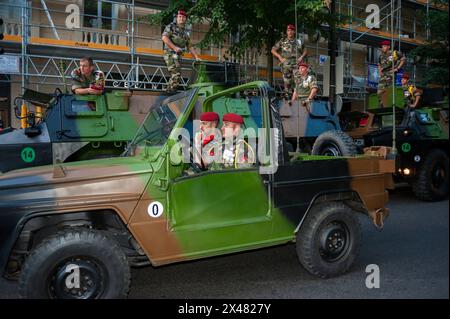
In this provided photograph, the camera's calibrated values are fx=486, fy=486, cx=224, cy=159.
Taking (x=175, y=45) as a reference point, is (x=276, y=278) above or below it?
below

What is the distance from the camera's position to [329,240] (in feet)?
15.3

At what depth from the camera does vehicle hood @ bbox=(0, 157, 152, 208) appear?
11.7 ft

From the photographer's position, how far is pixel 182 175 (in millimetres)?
4035

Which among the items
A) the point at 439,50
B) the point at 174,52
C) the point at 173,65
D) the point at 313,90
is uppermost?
the point at 174,52

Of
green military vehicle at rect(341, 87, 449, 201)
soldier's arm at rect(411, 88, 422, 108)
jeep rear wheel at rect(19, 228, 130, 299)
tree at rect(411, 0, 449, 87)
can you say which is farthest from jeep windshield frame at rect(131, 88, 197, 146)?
soldier's arm at rect(411, 88, 422, 108)

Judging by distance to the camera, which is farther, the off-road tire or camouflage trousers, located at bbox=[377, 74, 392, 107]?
camouflage trousers, located at bbox=[377, 74, 392, 107]

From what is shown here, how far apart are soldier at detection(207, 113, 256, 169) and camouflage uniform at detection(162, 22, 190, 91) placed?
4.23 m

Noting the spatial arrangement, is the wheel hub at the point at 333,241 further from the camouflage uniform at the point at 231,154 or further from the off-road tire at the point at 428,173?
the off-road tire at the point at 428,173

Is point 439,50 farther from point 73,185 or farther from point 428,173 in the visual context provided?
point 428,173

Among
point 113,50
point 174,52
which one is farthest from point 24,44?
point 174,52

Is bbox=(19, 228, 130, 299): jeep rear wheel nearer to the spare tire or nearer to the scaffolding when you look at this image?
the spare tire

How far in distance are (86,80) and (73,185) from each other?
180 inches

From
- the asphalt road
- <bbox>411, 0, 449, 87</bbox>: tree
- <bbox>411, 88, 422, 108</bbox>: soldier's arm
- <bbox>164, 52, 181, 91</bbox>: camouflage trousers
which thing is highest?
<bbox>164, 52, 181, 91</bbox>: camouflage trousers
